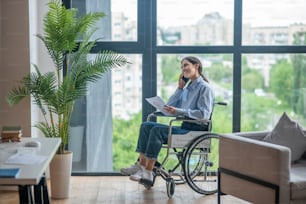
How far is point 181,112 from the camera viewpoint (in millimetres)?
4848

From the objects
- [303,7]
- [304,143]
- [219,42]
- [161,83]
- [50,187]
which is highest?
[303,7]

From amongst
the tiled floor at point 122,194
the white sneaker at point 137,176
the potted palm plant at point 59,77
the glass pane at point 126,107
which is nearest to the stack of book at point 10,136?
the potted palm plant at point 59,77

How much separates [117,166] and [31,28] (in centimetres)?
164

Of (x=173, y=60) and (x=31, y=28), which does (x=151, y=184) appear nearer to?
(x=173, y=60)

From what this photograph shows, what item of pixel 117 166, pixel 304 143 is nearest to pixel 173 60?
pixel 117 166

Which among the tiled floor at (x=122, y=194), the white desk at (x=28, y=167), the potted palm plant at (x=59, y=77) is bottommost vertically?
the tiled floor at (x=122, y=194)

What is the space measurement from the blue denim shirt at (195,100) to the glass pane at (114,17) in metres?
0.79

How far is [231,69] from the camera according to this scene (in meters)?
5.53

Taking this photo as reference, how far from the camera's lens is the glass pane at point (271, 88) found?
5.53 meters

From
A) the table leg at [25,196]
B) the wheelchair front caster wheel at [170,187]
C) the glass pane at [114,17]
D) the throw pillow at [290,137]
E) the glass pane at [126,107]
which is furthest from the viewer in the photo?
the glass pane at [126,107]

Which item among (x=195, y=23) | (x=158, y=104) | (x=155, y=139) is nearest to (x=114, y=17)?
(x=195, y=23)

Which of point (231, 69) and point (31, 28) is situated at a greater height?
point (31, 28)

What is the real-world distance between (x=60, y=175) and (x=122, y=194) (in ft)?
1.91

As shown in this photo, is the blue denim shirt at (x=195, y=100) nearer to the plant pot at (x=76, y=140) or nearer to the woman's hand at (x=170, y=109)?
the woman's hand at (x=170, y=109)
